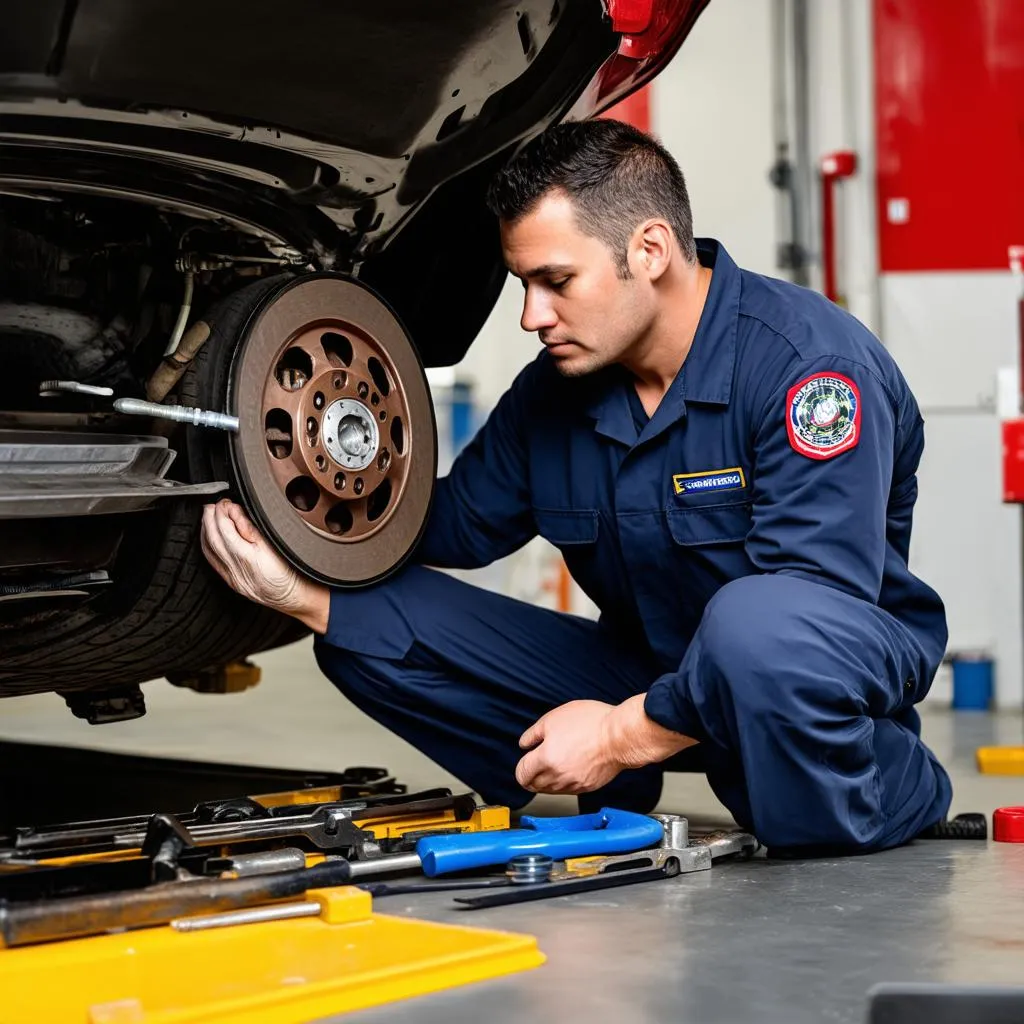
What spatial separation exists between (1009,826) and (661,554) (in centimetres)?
57

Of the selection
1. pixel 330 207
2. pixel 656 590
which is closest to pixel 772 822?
pixel 656 590

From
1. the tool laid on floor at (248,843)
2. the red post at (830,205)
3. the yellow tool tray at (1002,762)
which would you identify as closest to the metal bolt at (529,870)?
the tool laid on floor at (248,843)

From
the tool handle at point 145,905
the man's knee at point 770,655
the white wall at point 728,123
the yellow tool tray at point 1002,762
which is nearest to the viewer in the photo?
the tool handle at point 145,905

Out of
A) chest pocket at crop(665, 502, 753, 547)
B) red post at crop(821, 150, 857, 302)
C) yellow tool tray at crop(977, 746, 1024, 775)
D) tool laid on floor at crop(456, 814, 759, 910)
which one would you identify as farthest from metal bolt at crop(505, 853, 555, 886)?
red post at crop(821, 150, 857, 302)

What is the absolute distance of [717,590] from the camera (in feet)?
6.53

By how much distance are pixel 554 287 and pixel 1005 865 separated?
908 mm

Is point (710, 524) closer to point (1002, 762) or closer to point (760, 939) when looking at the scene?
point (760, 939)

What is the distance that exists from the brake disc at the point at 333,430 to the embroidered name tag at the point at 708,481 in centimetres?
36

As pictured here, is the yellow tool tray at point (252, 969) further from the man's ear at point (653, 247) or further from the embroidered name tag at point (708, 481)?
the man's ear at point (653, 247)

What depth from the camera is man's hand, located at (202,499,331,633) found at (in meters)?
1.90

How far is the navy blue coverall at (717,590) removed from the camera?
1.73 m

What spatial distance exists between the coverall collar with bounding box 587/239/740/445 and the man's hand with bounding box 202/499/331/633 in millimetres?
461

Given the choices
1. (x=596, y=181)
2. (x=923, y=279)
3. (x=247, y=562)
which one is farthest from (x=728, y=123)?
(x=247, y=562)

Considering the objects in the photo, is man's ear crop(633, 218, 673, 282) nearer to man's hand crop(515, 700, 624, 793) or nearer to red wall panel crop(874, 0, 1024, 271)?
man's hand crop(515, 700, 624, 793)
